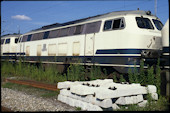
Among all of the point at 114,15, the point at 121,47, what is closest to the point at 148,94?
the point at 121,47

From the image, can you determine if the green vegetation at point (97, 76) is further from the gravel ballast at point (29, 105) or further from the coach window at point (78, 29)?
the coach window at point (78, 29)

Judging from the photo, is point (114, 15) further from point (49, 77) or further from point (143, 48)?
point (49, 77)

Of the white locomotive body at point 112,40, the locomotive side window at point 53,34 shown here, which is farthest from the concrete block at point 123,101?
the locomotive side window at point 53,34

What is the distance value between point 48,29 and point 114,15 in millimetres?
6205

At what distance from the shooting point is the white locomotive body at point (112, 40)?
848 cm

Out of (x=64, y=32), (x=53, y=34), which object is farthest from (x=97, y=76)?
(x=53, y=34)

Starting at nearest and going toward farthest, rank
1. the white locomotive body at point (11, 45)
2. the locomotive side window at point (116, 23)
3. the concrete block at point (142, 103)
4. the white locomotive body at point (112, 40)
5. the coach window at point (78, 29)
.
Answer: the concrete block at point (142, 103) < the white locomotive body at point (112, 40) < the locomotive side window at point (116, 23) < the coach window at point (78, 29) < the white locomotive body at point (11, 45)

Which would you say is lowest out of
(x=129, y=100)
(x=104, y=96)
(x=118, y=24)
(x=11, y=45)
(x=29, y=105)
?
(x=29, y=105)

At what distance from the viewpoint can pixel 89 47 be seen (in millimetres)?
10258

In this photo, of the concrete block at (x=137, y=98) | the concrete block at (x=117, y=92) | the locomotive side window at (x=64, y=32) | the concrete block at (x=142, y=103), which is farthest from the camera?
the locomotive side window at (x=64, y=32)

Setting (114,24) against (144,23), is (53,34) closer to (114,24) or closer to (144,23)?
(114,24)

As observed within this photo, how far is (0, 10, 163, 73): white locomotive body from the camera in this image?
8.48m

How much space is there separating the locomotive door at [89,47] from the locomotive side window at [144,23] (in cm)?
233

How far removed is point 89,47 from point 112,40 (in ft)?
5.16
